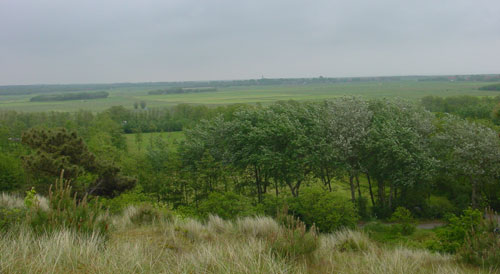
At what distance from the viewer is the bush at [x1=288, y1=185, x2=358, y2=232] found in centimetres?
2009

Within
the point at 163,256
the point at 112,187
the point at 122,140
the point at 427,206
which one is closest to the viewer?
the point at 163,256

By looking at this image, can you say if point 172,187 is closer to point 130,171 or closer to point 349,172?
point 130,171

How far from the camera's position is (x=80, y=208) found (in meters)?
6.63

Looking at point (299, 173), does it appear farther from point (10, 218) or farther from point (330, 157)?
point (10, 218)

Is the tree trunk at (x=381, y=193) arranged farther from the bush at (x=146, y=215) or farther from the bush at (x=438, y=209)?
the bush at (x=146, y=215)

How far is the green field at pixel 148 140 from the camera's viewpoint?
57419 mm

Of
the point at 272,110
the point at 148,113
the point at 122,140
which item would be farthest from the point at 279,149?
the point at 148,113

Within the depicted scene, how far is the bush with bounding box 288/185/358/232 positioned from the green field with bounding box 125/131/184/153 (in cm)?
3156

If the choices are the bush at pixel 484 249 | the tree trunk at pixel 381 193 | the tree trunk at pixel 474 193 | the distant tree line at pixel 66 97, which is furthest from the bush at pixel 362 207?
the distant tree line at pixel 66 97

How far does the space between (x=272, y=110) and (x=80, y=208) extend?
24.4 metres

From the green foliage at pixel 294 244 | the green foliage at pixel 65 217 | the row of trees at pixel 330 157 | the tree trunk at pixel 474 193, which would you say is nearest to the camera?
the green foliage at pixel 294 244

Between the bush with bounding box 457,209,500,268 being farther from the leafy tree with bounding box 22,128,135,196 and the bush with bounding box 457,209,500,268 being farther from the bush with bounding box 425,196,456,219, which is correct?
the bush with bounding box 425,196,456,219

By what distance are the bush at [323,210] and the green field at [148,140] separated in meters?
31.6

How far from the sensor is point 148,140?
69062mm
